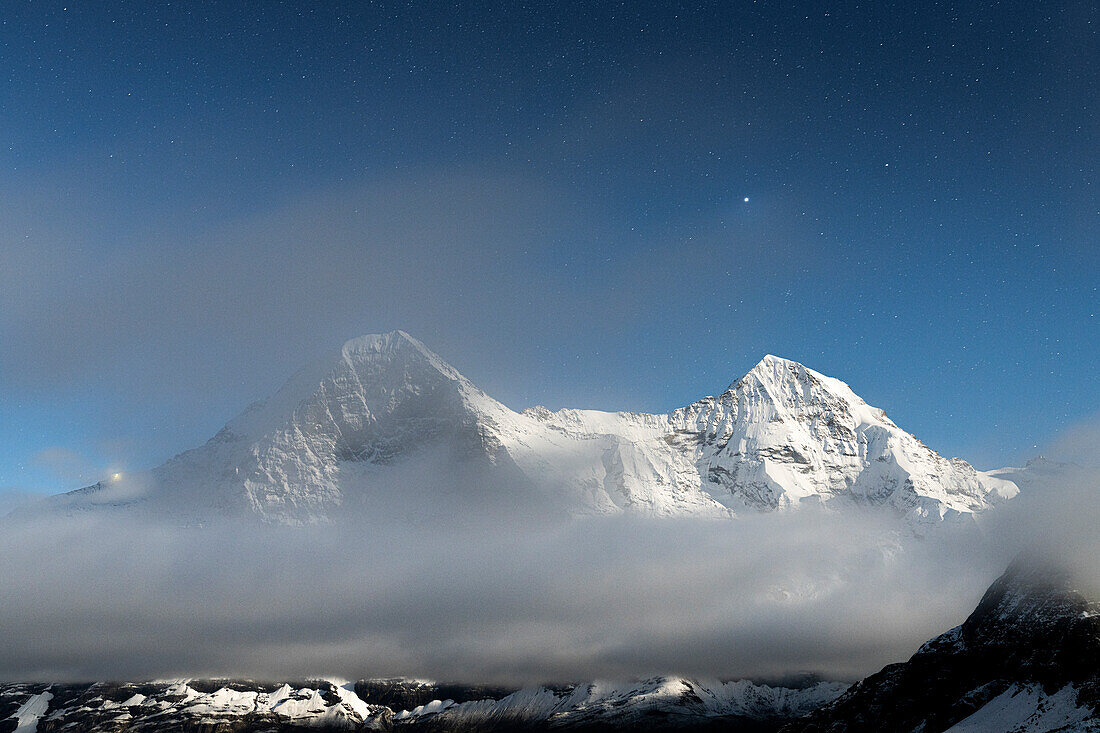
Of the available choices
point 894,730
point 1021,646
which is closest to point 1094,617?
point 1021,646

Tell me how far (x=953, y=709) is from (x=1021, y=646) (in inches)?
971

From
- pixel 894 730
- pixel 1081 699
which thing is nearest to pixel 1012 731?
pixel 1081 699

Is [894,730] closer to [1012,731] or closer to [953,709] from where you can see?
[953,709]

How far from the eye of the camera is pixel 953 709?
18538cm

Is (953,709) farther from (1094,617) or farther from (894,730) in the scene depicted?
(1094,617)

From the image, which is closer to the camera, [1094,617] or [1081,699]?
[1081,699]

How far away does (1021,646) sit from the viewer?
194 meters

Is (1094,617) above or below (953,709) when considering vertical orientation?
above

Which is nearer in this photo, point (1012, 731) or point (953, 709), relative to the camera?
point (1012, 731)

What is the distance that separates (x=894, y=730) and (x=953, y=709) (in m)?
14.7

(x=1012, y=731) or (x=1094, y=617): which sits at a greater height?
(x=1094, y=617)

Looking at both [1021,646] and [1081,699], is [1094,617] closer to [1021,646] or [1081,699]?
[1021,646]

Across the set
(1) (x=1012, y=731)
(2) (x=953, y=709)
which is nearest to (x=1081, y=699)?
(1) (x=1012, y=731)

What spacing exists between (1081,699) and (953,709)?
33.0 m
